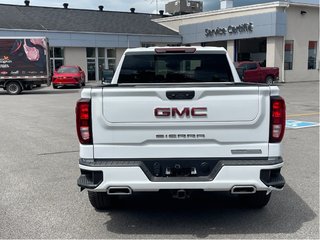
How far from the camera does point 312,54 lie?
37250mm

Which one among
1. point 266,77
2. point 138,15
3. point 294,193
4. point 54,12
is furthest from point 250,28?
point 294,193

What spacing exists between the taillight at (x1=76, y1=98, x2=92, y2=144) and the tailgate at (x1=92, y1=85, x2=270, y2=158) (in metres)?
0.06

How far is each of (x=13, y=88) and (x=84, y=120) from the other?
886 inches

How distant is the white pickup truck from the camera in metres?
4.11

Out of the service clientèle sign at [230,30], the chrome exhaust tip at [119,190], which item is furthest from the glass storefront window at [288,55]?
the chrome exhaust tip at [119,190]

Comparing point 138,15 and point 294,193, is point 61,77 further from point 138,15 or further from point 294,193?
point 294,193

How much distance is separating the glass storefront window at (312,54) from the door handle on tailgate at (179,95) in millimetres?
35561

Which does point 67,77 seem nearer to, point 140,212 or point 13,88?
point 13,88

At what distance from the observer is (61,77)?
2928 centimetres

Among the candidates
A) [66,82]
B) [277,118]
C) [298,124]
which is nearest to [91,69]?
[66,82]

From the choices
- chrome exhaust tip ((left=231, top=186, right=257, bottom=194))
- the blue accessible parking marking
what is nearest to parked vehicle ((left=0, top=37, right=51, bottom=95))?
the blue accessible parking marking

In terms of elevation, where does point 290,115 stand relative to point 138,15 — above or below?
below

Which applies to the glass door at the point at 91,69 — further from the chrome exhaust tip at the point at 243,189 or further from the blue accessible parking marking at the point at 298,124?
the chrome exhaust tip at the point at 243,189

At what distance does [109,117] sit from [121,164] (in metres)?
0.48
